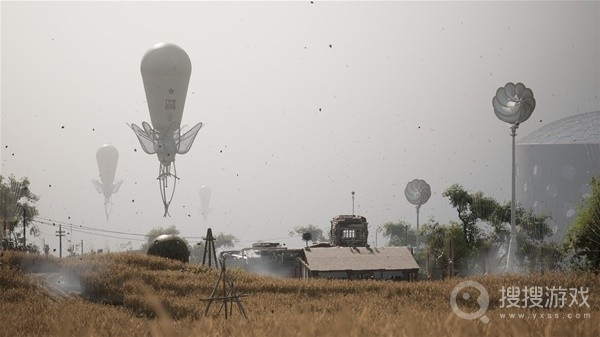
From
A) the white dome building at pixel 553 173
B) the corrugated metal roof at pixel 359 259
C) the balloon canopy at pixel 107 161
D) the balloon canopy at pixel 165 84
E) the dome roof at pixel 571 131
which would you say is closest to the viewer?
the corrugated metal roof at pixel 359 259

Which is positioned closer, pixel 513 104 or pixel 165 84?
pixel 513 104

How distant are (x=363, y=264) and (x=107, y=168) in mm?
28165

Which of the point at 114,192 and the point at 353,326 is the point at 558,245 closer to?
the point at 114,192

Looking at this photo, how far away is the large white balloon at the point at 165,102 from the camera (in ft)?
194

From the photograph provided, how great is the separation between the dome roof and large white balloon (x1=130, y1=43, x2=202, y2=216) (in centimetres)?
5728

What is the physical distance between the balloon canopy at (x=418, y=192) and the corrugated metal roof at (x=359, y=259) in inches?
1071

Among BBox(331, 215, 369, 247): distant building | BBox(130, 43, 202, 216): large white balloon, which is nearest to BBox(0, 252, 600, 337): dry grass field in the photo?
BBox(130, 43, 202, 216): large white balloon

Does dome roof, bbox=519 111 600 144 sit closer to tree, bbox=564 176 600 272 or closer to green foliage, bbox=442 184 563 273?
green foliage, bbox=442 184 563 273

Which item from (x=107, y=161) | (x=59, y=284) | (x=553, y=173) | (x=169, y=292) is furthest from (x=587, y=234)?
(x=553, y=173)

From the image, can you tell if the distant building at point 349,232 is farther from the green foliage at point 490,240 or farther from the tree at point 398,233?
the tree at point 398,233

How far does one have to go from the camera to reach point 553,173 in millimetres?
121312

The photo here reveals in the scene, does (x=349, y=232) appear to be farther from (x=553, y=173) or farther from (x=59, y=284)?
(x=553, y=173)

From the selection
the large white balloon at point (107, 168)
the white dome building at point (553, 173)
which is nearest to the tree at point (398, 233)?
the white dome building at point (553, 173)

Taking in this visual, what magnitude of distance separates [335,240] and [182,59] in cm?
2322
